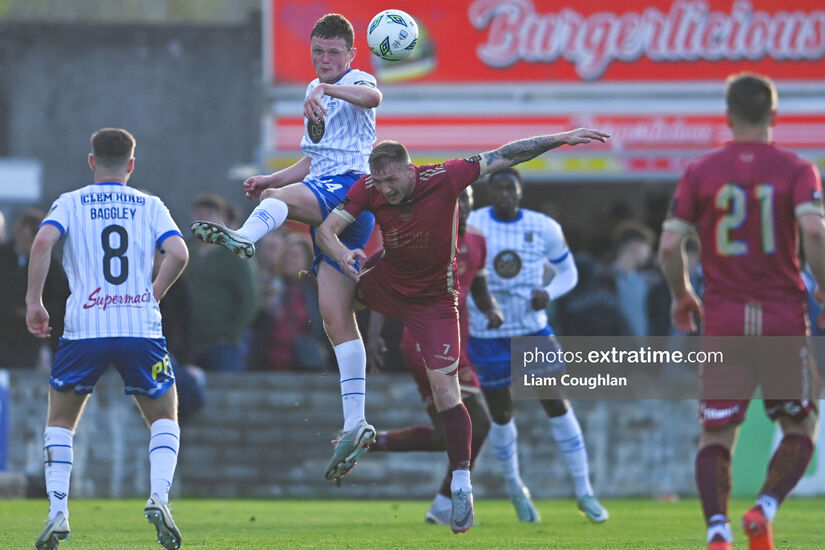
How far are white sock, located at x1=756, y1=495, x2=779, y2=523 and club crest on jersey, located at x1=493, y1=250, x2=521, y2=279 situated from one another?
16.3 ft

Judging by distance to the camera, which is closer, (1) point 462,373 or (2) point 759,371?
(2) point 759,371

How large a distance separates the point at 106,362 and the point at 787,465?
12.1 feet

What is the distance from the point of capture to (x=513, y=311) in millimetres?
12000

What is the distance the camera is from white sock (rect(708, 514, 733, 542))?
7.13 metres

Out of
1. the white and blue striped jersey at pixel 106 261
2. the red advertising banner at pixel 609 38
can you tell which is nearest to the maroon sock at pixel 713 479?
the white and blue striped jersey at pixel 106 261

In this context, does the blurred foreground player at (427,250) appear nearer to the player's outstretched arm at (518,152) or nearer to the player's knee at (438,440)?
the player's outstretched arm at (518,152)

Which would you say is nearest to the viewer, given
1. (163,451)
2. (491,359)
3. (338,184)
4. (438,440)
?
(163,451)

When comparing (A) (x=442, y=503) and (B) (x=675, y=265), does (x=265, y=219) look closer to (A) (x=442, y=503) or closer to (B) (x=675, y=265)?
(B) (x=675, y=265)

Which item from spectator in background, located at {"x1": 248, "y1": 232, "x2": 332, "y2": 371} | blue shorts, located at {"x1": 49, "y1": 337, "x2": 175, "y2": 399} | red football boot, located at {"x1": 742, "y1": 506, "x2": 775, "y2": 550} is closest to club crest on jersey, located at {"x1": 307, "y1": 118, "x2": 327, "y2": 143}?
blue shorts, located at {"x1": 49, "y1": 337, "x2": 175, "y2": 399}

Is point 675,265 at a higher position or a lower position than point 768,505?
higher

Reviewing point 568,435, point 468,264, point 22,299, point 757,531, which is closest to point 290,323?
point 22,299

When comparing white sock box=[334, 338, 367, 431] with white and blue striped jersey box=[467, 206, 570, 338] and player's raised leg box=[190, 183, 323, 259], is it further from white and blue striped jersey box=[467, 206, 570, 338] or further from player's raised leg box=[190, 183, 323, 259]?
A: white and blue striped jersey box=[467, 206, 570, 338]

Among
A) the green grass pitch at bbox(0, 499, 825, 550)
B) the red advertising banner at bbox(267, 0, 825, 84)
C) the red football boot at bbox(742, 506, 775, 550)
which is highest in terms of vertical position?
the red advertising banner at bbox(267, 0, 825, 84)

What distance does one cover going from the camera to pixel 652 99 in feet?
72.8
